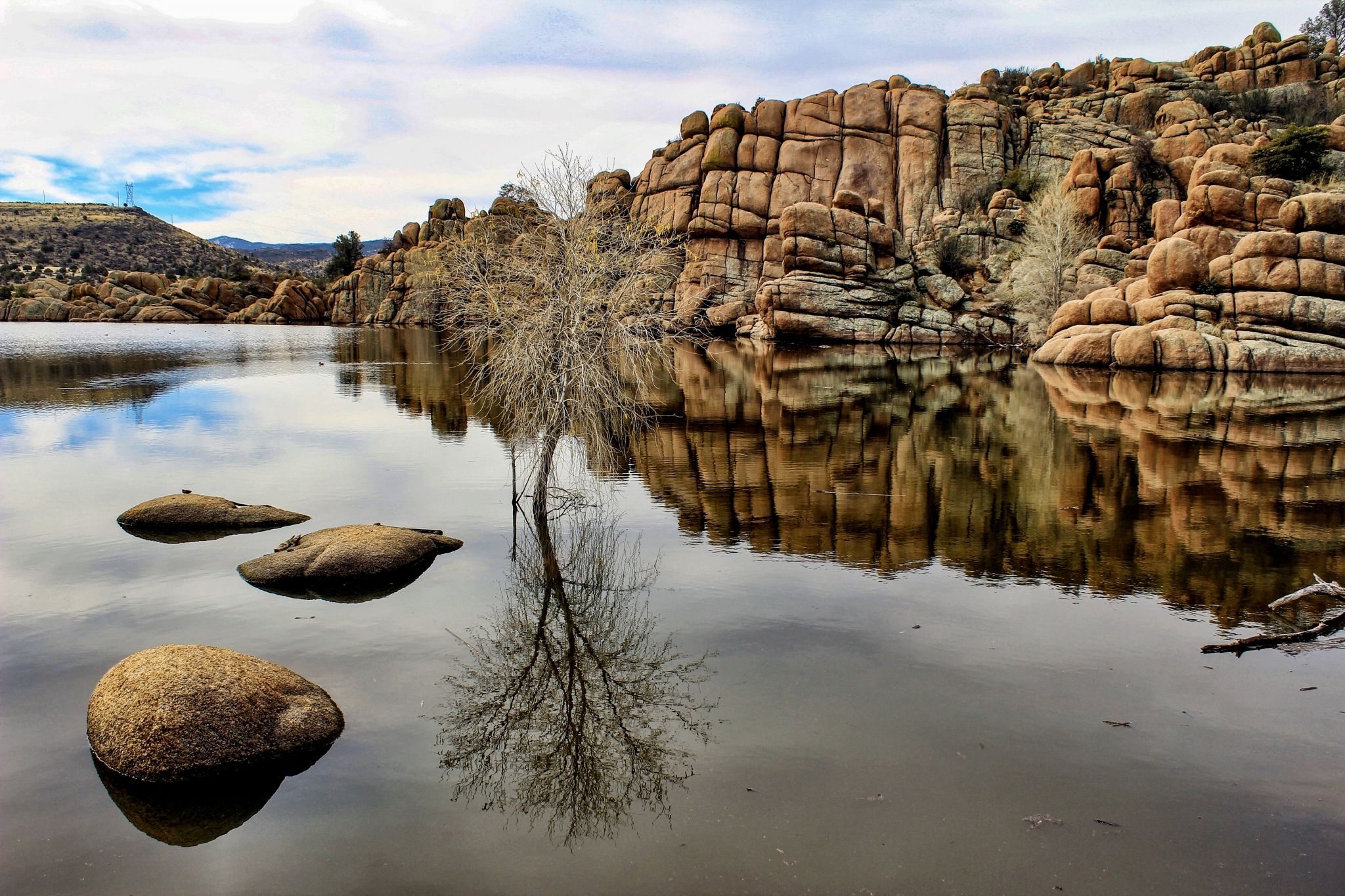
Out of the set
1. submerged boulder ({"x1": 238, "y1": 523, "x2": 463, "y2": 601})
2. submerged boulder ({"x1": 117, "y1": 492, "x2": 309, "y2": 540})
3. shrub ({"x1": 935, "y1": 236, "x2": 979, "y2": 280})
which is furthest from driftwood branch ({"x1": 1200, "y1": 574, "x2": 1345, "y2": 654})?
shrub ({"x1": 935, "y1": 236, "x2": 979, "y2": 280})

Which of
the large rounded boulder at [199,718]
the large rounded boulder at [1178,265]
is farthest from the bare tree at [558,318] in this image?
the large rounded boulder at [1178,265]

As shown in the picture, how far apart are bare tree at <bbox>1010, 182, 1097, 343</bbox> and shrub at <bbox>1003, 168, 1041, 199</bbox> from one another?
358 inches

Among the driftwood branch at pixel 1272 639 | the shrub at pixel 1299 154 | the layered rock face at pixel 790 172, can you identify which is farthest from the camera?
the layered rock face at pixel 790 172

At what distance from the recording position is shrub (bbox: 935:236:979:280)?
68750 millimetres

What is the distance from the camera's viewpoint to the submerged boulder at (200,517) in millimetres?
15281

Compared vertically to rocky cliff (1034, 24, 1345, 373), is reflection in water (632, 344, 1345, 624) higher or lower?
lower

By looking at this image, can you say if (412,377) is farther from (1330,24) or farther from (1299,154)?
(1330,24)

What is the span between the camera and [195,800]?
7.00 meters

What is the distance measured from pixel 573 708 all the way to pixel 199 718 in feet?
11.2

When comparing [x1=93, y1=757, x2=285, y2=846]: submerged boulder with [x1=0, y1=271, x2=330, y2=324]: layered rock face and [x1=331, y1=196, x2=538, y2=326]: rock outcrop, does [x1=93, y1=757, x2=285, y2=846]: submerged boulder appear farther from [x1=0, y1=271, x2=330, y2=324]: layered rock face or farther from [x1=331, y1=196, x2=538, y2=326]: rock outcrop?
[x1=0, y1=271, x2=330, y2=324]: layered rock face

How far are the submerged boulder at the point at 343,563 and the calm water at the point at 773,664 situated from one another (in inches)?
13.3

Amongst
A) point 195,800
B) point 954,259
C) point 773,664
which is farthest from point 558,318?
point 954,259

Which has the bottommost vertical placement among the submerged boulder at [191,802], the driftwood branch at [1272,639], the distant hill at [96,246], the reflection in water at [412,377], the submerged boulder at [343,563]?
the submerged boulder at [191,802]

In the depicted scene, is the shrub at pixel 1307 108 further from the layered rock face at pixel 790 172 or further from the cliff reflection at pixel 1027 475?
the cliff reflection at pixel 1027 475
